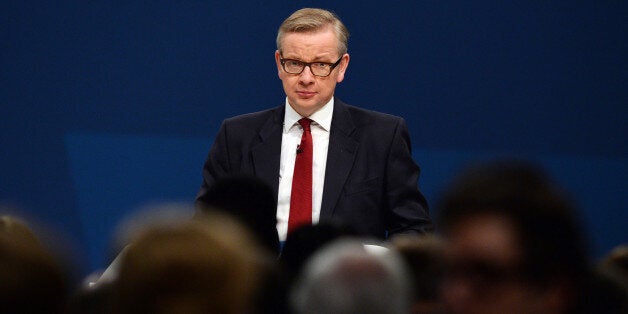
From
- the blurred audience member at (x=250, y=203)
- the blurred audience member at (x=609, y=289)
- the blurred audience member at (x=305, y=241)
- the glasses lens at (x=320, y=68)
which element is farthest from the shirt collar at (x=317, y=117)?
the blurred audience member at (x=609, y=289)

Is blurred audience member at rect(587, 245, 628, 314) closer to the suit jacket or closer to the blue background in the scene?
the suit jacket

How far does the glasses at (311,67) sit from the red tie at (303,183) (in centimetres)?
16

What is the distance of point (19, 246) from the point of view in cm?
121

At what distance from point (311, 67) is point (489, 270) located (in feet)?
6.81

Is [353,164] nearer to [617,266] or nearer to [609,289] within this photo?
[617,266]

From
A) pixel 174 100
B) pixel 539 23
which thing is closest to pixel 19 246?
pixel 174 100

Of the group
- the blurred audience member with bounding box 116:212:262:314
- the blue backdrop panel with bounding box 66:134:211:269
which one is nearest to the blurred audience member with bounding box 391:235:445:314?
the blurred audience member with bounding box 116:212:262:314

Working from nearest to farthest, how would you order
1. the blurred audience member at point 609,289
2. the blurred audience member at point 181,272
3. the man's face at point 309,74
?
the blurred audience member at point 181,272 → the blurred audience member at point 609,289 → the man's face at point 309,74

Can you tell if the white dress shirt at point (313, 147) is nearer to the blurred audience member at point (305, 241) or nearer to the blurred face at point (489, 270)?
the blurred audience member at point (305, 241)

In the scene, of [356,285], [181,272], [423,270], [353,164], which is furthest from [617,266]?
[353,164]

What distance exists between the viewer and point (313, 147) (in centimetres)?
328

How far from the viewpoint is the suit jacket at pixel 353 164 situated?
123 inches

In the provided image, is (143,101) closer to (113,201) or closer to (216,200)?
(113,201)

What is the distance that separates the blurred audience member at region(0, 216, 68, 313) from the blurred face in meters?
0.49
